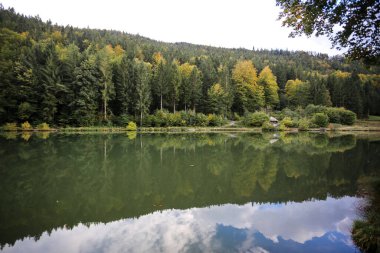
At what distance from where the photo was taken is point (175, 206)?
370 inches

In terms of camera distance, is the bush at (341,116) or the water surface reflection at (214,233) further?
the bush at (341,116)

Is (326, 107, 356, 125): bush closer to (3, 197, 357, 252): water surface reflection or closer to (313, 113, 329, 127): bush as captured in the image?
(313, 113, 329, 127): bush

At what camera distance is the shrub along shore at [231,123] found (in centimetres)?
4355

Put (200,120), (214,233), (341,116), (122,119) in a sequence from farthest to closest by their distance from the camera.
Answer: (341,116) → (200,120) → (122,119) → (214,233)

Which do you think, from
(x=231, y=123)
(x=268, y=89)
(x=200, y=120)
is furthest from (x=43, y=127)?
(x=268, y=89)

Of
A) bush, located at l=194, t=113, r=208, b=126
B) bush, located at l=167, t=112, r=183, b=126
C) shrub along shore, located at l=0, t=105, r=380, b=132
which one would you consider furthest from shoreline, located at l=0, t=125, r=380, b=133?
bush, located at l=194, t=113, r=208, b=126

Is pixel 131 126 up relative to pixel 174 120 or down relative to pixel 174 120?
down

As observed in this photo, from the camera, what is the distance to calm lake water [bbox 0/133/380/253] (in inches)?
269

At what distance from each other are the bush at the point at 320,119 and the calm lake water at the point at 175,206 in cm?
4101

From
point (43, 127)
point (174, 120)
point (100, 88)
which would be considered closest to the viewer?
point (43, 127)

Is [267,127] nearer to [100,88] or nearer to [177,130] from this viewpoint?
[177,130]

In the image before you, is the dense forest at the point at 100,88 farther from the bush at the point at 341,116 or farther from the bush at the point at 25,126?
the bush at the point at 341,116

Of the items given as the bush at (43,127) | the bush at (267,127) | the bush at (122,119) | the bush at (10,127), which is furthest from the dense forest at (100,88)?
the bush at (267,127)

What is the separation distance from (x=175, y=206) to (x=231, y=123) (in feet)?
153
